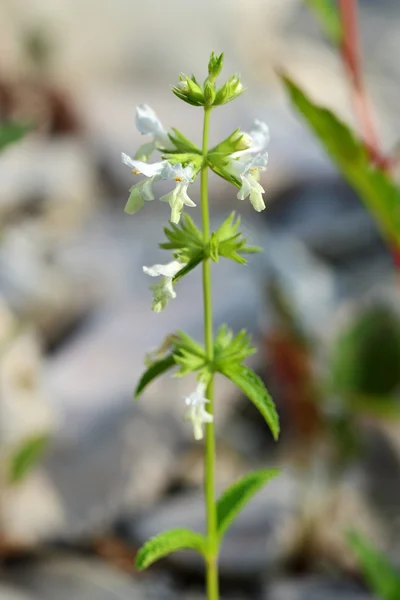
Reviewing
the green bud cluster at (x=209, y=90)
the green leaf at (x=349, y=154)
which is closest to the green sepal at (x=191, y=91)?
the green bud cluster at (x=209, y=90)

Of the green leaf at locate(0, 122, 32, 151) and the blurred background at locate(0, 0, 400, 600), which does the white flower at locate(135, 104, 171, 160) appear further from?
the blurred background at locate(0, 0, 400, 600)

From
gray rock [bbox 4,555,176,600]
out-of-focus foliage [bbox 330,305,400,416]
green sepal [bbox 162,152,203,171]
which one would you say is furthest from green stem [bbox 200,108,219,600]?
out-of-focus foliage [bbox 330,305,400,416]

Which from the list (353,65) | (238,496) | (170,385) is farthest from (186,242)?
(170,385)

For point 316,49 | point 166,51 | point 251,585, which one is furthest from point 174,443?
point 316,49

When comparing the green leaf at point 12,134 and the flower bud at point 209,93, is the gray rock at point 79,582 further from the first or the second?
the flower bud at point 209,93

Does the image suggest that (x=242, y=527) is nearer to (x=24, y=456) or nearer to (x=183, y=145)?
(x=24, y=456)

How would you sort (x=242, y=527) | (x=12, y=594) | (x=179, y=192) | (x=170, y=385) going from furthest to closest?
(x=170, y=385), (x=242, y=527), (x=12, y=594), (x=179, y=192)

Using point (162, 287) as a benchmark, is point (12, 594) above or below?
below
